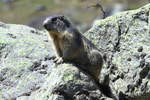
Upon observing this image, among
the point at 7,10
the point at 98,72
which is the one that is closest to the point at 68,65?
the point at 98,72

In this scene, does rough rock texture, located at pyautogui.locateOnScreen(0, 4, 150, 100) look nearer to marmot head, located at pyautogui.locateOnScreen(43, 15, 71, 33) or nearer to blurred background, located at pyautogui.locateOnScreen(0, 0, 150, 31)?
marmot head, located at pyautogui.locateOnScreen(43, 15, 71, 33)

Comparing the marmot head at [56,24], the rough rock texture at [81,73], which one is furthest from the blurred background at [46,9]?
the marmot head at [56,24]

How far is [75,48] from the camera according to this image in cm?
1282

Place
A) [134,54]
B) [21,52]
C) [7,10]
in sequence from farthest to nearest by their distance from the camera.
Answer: [7,10], [21,52], [134,54]

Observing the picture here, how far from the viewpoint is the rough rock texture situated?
11516 mm

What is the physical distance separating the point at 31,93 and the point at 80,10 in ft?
278

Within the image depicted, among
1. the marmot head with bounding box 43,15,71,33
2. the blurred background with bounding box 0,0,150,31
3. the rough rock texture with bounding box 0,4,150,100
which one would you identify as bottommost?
the rough rock texture with bounding box 0,4,150,100

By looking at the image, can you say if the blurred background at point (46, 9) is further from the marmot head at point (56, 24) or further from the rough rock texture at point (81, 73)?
the marmot head at point (56, 24)

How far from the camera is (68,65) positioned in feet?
40.1

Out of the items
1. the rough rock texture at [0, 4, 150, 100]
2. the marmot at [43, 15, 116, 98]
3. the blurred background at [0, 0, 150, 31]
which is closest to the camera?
the rough rock texture at [0, 4, 150, 100]

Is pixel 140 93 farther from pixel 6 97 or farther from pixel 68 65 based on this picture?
pixel 6 97

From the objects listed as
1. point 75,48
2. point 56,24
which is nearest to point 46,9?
point 56,24

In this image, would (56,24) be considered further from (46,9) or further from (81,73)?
(46,9)

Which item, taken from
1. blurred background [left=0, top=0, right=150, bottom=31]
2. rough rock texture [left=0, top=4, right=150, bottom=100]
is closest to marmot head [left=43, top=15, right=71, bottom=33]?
rough rock texture [left=0, top=4, right=150, bottom=100]
